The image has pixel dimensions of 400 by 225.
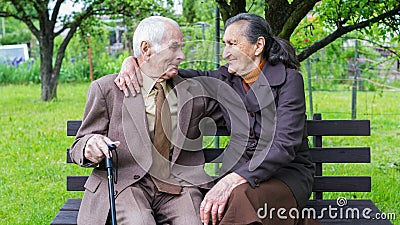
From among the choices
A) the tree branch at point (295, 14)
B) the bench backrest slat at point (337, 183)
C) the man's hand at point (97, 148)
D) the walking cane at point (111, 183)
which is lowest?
the bench backrest slat at point (337, 183)

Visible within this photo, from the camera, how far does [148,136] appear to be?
3346 mm

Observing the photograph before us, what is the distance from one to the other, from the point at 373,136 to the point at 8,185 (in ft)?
15.3

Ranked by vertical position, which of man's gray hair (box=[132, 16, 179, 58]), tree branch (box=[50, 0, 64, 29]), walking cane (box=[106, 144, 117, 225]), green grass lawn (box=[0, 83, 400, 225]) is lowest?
green grass lawn (box=[0, 83, 400, 225])

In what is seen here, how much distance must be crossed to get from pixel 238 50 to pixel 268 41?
0.17 meters

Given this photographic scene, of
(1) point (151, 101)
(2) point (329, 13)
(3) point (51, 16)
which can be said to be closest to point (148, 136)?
(1) point (151, 101)

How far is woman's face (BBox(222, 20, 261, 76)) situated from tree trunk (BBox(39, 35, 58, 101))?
32.5 ft

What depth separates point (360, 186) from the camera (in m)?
3.81

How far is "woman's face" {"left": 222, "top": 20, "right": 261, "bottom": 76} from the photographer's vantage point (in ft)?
11.2

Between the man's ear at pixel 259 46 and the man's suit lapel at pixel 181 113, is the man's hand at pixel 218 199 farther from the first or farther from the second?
the man's ear at pixel 259 46

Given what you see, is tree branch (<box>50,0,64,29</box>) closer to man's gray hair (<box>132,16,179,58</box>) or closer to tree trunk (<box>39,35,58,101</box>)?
tree trunk (<box>39,35,58,101</box>)

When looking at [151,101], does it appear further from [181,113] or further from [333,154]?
[333,154]

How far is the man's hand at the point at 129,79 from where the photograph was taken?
3.33 metres

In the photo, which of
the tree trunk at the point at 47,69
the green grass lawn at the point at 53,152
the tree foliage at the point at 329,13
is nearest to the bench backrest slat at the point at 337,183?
the green grass lawn at the point at 53,152
